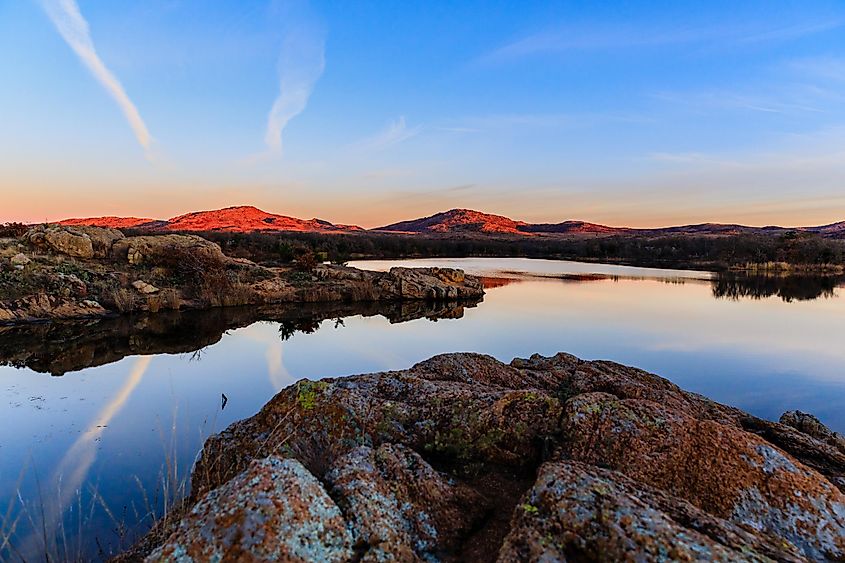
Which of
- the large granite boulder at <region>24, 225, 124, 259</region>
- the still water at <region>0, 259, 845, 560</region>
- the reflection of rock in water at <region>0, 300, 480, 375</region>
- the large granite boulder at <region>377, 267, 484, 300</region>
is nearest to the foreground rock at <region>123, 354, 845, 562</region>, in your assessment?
the still water at <region>0, 259, 845, 560</region>

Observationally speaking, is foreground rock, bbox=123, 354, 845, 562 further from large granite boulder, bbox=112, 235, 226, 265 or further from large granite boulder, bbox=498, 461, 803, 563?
large granite boulder, bbox=112, 235, 226, 265

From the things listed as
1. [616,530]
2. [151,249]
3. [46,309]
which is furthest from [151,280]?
[616,530]

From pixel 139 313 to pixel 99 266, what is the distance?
13.0 ft

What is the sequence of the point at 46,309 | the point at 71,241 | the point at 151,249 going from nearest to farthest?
the point at 46,309, the point at 71,241, the point at 151,249

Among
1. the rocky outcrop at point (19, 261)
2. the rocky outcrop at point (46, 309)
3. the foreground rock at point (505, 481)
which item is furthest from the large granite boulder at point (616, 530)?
the rocky outcrop at point (19, 261)

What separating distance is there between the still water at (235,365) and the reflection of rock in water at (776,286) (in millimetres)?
1582

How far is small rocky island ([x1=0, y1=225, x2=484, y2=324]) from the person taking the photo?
1842cm

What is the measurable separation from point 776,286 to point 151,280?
41.5m

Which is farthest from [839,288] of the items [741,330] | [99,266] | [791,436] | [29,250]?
[29,250]

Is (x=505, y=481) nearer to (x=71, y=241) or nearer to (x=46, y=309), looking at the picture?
(x=46, y=309)

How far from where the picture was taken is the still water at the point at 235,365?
20.3ft

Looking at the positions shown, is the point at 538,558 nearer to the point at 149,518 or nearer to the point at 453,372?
the point at 453,372

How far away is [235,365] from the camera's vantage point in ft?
43.7

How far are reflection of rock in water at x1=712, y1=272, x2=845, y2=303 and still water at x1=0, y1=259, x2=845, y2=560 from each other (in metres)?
1.58
